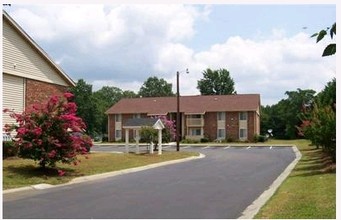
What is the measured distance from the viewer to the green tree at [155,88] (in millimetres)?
120625

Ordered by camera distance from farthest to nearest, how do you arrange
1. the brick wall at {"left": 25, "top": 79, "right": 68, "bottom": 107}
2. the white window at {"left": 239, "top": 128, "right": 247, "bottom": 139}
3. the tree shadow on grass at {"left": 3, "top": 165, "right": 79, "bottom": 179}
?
the white window at {"left": 239, "top": 128, "right": 247, "bottom": 139} < the brick wall at {"left": 25, "top": 79, "right": 68, "bottom": 107} < the tree shadow on grass at {"left": 3, "top": 165, "right": 79, "bottom": 179}

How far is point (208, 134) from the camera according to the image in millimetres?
66438

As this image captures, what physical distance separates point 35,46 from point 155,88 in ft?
311

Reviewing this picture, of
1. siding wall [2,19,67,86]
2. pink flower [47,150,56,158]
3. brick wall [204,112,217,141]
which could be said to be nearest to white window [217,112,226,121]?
brick wall [204,112,217,141]

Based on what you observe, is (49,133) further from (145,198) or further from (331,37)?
(331,37)

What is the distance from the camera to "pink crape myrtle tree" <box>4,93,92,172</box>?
17.6 m

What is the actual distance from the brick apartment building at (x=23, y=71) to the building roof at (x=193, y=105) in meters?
39.0

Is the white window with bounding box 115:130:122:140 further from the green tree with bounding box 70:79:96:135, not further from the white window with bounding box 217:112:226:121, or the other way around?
the green tree with bounding box 70:79:96:135

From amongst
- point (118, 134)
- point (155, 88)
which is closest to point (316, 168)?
point (118, 134)

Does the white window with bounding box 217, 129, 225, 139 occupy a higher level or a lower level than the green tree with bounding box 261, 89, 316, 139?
lower

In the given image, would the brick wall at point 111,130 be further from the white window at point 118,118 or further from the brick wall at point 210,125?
the brick wall at point 210,125

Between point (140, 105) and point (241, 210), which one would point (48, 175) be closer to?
point (241, 210)

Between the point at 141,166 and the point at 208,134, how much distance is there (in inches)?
1681

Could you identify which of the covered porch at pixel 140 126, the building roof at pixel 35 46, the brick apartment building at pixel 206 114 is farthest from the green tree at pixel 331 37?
the brick apartment building at pixel 206 114
